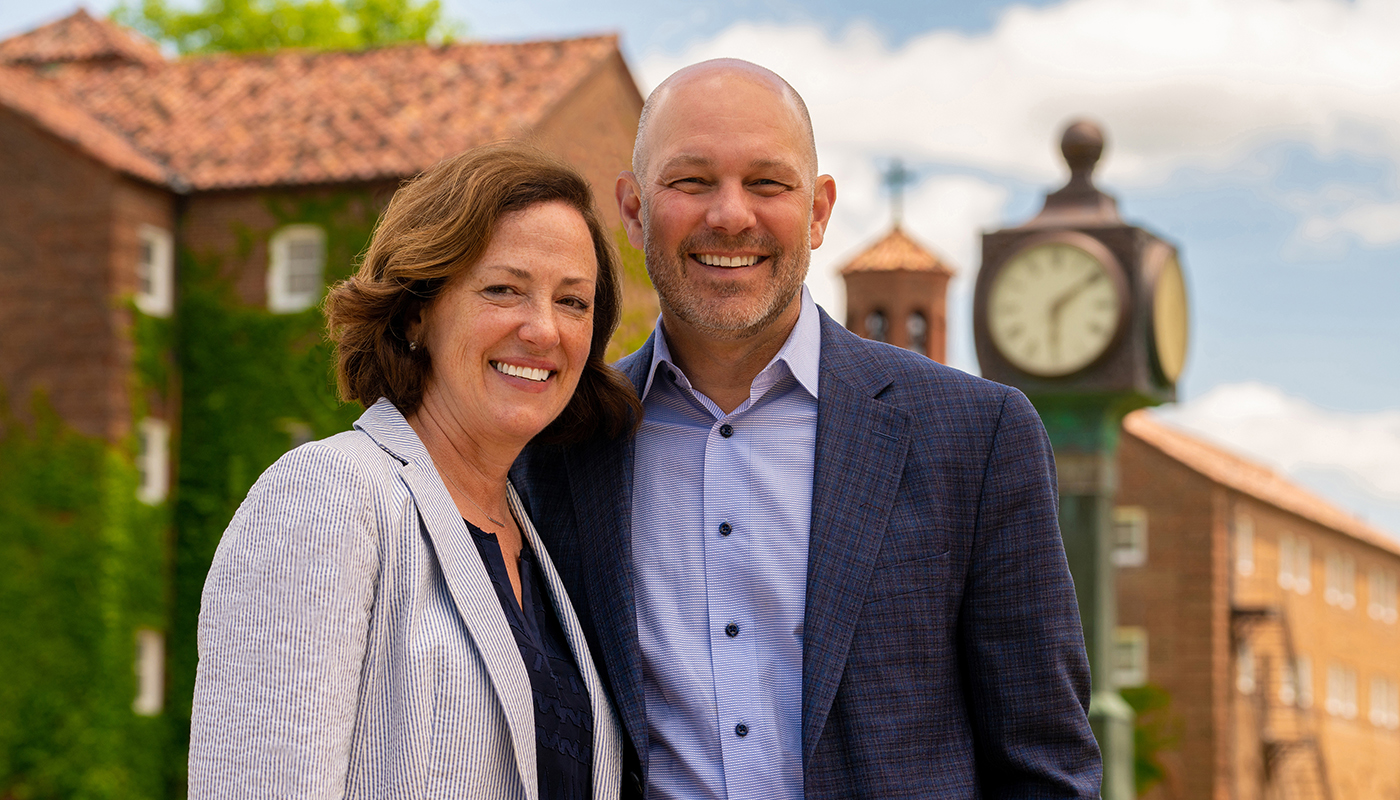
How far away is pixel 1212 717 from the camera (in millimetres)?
36094

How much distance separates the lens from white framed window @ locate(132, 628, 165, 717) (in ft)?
78.7

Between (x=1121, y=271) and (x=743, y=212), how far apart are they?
20.7 feet

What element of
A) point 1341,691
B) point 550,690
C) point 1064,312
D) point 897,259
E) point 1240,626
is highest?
point 897,259

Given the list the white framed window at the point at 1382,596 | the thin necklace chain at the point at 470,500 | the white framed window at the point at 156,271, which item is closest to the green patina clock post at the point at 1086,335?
the thin necklace chain at the point at 470,500

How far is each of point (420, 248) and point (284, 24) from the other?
3306 cm

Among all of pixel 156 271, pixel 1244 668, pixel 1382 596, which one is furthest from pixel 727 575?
pixel 1382 596

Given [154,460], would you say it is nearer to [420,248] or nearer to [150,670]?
[150,670]

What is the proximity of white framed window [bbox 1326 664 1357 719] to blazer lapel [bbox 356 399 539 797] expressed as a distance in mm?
44804

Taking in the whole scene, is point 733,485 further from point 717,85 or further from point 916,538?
point 717,85

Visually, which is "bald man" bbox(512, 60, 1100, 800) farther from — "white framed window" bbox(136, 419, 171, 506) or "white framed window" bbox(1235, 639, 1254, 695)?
"white framed window" bbox(1235, 639, 1254, 695)

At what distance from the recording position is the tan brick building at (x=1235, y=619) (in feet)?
120

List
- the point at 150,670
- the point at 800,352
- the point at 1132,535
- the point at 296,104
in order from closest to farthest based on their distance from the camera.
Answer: the point at 800,352
the point at 150,670
the point at 296,104
the point at 1132,535

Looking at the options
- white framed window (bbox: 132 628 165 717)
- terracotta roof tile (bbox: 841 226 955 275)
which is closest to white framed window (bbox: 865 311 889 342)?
terracotta roof tile (bbox: 841 226 955 275)

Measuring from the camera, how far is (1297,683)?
39.7 m
